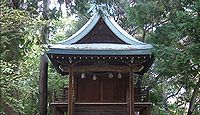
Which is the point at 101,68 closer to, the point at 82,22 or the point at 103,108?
the point at 103,108

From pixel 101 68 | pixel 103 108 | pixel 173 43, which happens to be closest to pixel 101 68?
pixel 101 68

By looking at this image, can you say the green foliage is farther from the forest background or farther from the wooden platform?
the wooden platform

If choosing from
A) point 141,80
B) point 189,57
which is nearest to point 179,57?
point 189,57

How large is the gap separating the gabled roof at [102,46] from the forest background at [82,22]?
0.50 metres

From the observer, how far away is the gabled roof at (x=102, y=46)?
37.8 feet

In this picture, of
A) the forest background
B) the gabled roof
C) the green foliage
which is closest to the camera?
the forest background

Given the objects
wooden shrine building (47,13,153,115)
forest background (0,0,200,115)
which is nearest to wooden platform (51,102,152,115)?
wooden shrine building (47,13,153,115)

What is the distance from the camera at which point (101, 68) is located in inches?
478

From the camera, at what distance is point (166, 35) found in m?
12.9

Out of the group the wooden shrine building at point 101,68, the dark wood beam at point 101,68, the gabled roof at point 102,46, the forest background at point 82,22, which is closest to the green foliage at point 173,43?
the forest background at point 82,22

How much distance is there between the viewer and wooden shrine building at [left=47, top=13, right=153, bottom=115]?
11.6m

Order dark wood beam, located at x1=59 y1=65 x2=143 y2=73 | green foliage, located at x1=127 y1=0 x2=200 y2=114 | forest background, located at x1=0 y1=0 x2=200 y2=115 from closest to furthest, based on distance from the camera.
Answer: forest background, located at x1=0 y1=0 x2=200 y2=115 < green foliage, located at x1=127 y1=0 x2=200 y2=114 < dark wood beam, located at x1=59 y1=65 x2=143 y2=73

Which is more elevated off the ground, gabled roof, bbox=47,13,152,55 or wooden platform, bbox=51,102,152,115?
gabled roof, bbox=47,13,152,55

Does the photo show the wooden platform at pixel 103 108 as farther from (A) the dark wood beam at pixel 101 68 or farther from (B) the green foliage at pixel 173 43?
(B) the green foliage at pixel 173 43
